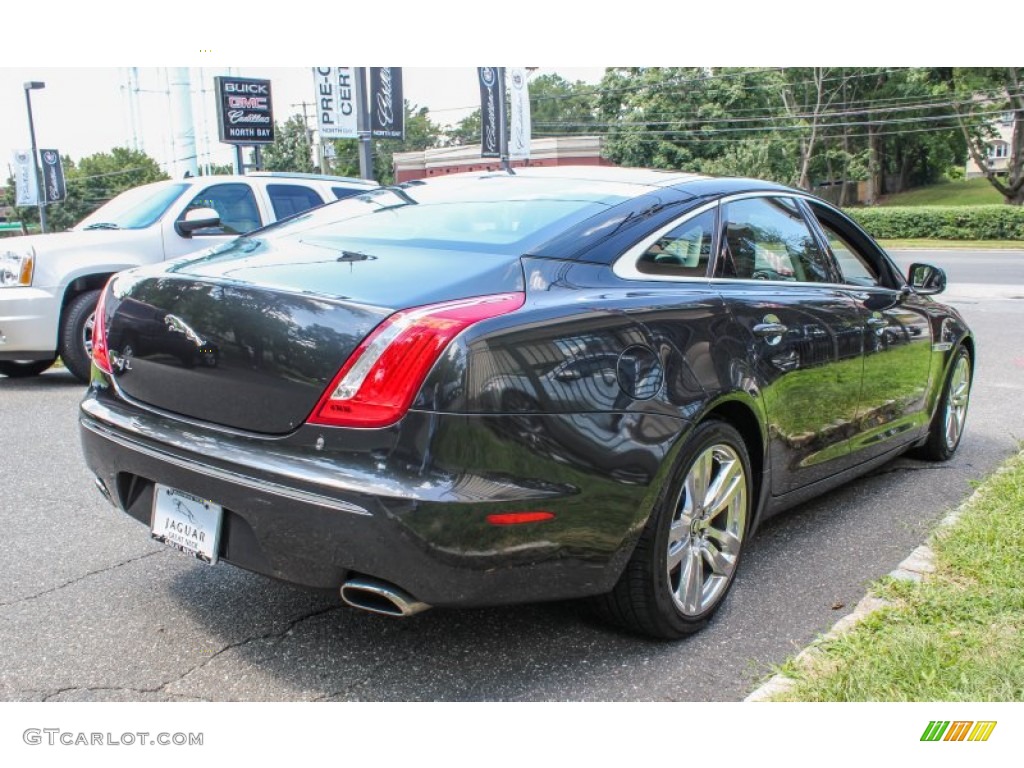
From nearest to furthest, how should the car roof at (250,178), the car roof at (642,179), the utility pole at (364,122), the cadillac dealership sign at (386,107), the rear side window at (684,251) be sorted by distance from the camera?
the rear side window at (684,251) → the car roof at (642,179) → the car roof at (250,178) → the utility pole at (364,122) → the cadillac dealership sign at (386,107)

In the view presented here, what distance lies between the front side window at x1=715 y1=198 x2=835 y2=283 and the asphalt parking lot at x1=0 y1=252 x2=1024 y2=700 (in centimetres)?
117

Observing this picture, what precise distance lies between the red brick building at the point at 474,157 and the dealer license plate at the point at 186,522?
1848 cm

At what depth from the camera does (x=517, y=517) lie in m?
2.38

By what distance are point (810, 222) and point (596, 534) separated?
2.19m

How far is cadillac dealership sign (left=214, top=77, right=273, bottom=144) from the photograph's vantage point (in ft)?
52.4

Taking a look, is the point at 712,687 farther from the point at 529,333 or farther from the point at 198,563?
the point at 198,563

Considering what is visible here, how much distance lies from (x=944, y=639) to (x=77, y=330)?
22.2 feet

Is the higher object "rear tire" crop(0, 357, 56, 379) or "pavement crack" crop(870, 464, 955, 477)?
"rear tire" crop(0, 357, 56, 379)

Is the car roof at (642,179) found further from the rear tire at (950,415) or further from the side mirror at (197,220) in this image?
the side mirror at (197,220)

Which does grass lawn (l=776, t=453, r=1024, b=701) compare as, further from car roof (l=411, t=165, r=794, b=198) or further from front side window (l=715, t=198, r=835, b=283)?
car roof (l=411, t=165, r=794, b=198)

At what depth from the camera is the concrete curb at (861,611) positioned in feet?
8.54

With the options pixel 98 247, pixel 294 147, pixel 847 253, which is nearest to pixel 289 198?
pixel 98 247

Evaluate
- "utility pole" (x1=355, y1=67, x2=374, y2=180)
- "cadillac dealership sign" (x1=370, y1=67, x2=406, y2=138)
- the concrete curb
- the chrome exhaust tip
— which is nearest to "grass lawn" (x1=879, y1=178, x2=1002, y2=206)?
"cadillac dealership sign" (x1=370, y1=67, x2=406, y2=138)
